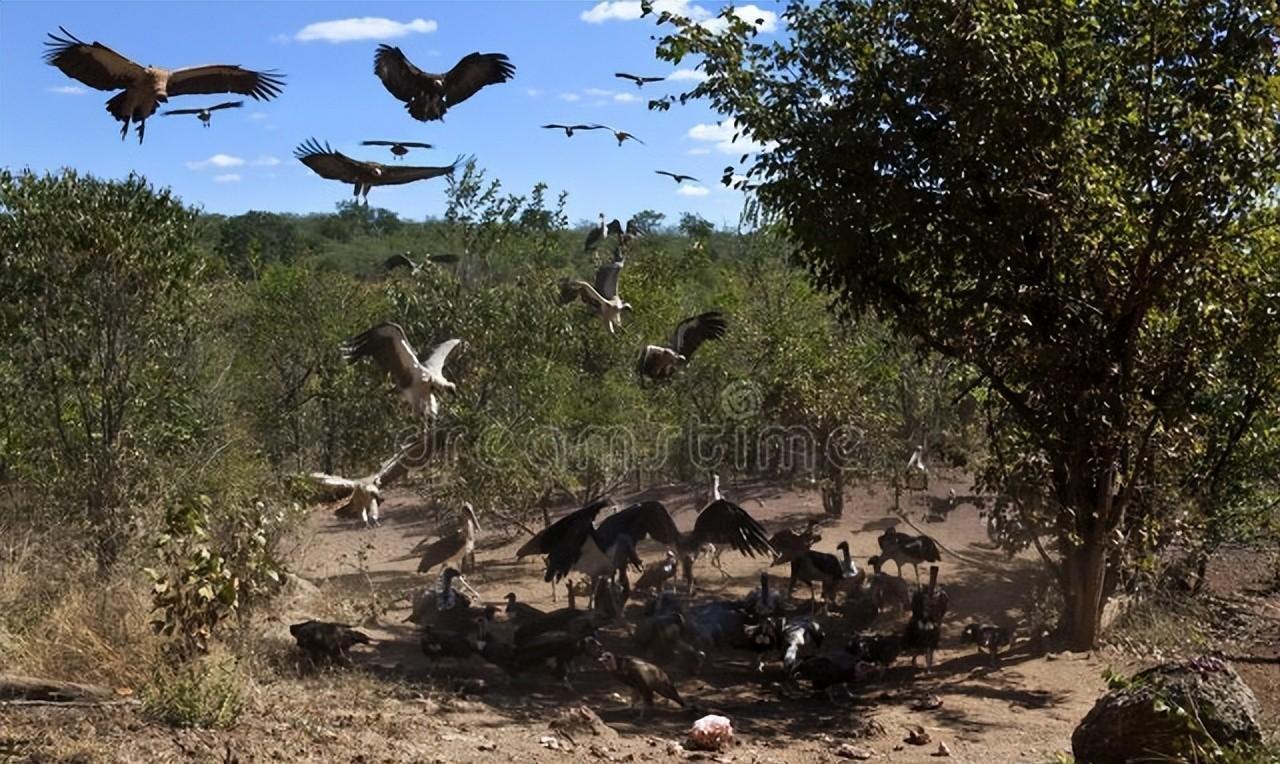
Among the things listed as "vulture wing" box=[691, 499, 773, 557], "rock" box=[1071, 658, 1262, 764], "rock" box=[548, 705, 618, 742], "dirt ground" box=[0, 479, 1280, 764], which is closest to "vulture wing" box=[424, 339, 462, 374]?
"dirt ground" box=[0, 479, 1280, 764]

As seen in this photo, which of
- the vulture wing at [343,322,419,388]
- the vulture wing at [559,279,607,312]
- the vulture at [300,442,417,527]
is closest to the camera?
the vulture wing at [343,322,419,388]

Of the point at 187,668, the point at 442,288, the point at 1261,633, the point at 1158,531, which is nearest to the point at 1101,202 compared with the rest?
the point at 1158,531

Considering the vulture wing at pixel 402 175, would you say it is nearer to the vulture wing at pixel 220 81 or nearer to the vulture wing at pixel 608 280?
the vulture wing at pixel 220 81

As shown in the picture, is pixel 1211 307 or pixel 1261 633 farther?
pixel 1261 633

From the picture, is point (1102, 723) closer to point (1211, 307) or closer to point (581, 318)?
point (1211, 307)

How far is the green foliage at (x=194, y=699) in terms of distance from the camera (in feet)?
26.7

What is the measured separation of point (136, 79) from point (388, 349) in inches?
188

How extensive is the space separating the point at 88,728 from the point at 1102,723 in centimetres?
623

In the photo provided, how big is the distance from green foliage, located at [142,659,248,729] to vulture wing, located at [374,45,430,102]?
5481mm

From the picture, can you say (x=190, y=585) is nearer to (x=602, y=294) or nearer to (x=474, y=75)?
(x=474, y=75)

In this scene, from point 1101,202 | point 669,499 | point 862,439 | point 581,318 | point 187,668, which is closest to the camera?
point 187,668

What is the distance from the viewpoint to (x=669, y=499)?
1994 centimetres

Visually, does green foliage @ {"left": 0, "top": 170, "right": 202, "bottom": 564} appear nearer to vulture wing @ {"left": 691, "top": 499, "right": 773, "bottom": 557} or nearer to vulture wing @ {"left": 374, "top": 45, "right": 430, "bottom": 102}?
vulture wing @ {"left": 374, "top": 45, "right": 430, "bottom": 102}

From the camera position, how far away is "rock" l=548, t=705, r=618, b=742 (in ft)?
29.9
